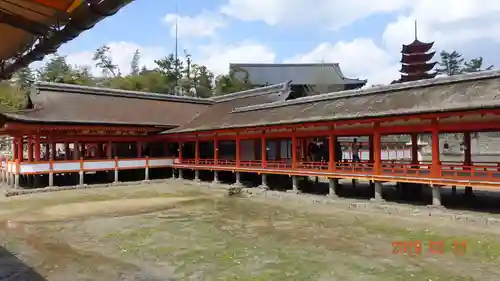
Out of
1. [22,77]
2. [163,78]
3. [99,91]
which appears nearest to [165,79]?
[163,78]

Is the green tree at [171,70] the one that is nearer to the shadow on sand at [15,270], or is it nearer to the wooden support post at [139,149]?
the wooden support post at [139,149]

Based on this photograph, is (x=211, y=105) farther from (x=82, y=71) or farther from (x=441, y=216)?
(x=82, y=71)

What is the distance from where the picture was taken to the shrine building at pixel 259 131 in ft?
45.5

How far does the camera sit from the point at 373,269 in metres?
8.05

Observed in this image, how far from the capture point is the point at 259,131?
843 inches

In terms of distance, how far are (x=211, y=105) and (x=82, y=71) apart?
5219 cm

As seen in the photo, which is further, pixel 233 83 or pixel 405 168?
pixel 233 83

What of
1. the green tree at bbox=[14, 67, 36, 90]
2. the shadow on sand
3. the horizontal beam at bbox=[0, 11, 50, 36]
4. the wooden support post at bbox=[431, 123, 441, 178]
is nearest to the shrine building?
the wooden support post at bbox=[431, 123, 441, 178]

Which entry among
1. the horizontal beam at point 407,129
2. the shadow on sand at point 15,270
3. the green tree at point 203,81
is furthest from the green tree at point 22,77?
the green tree at point 203,81

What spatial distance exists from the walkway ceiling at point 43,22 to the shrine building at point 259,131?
5.45 m

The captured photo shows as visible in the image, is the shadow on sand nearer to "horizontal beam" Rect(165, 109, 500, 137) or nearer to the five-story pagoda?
"horizontal beam" Rect(165, 109, 500, 137)

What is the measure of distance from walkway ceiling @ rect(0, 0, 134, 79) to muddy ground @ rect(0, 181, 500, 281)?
220 inches

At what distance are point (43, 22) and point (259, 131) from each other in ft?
60.7

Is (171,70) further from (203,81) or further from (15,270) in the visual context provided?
(15,270)
